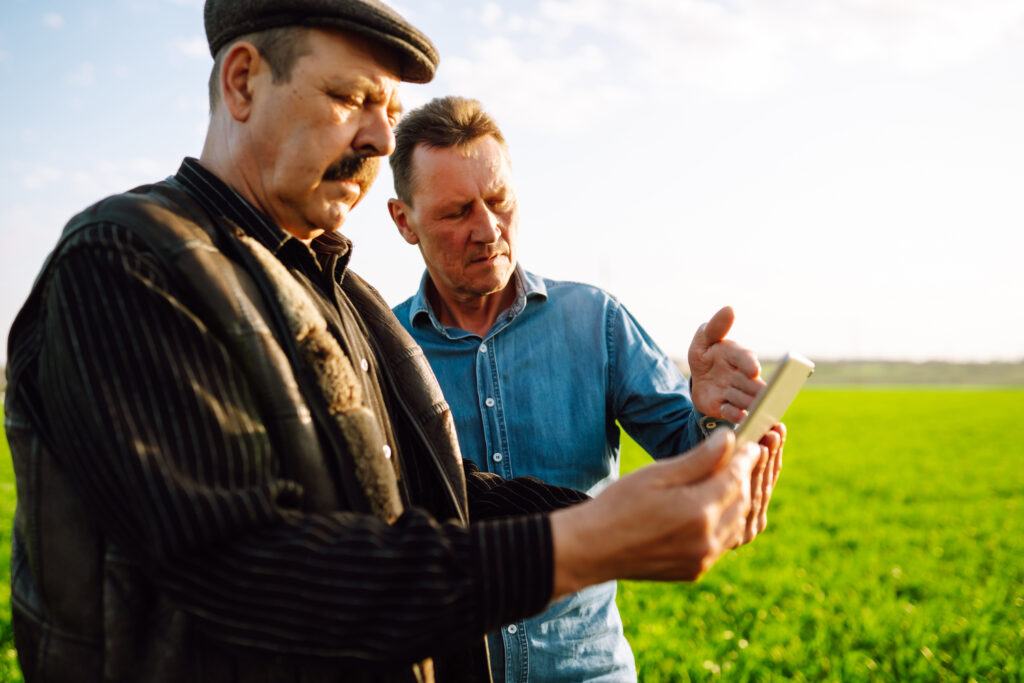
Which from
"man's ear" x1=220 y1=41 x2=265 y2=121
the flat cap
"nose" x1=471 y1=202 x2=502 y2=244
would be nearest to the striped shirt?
"man's ear" x1=220 y1=41 x2=265 y2=121

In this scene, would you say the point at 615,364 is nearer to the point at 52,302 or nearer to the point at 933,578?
the point at 52,302

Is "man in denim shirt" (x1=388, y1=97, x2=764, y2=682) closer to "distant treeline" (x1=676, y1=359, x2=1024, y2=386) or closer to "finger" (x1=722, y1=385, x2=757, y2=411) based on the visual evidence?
"finger" (x1=722, y1=385, x2=757, y2=411)

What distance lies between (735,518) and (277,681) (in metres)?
0.85

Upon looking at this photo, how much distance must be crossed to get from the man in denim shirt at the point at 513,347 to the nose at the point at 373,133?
136 centimetres

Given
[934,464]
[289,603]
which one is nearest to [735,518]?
[289,603]

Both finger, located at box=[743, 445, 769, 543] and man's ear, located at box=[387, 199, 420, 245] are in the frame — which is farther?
man's ear, located at box=[387, 199, 420, 245]

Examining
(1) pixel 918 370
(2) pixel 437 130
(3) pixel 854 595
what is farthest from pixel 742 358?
(1) pixel 918 370

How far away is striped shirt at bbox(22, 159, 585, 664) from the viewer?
115cm

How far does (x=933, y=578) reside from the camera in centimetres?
817

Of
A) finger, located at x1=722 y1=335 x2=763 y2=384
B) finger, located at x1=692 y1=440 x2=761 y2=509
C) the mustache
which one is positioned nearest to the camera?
finger, located at x1=692 y1=440 x2=761 y2=509

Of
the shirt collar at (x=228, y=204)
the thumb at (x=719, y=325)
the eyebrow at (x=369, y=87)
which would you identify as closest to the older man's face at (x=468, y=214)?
the thumb at (x=719, y=325)

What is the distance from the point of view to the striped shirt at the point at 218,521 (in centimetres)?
115

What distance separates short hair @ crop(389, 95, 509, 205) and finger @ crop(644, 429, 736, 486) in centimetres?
205

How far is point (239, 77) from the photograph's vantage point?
1.56 metres
